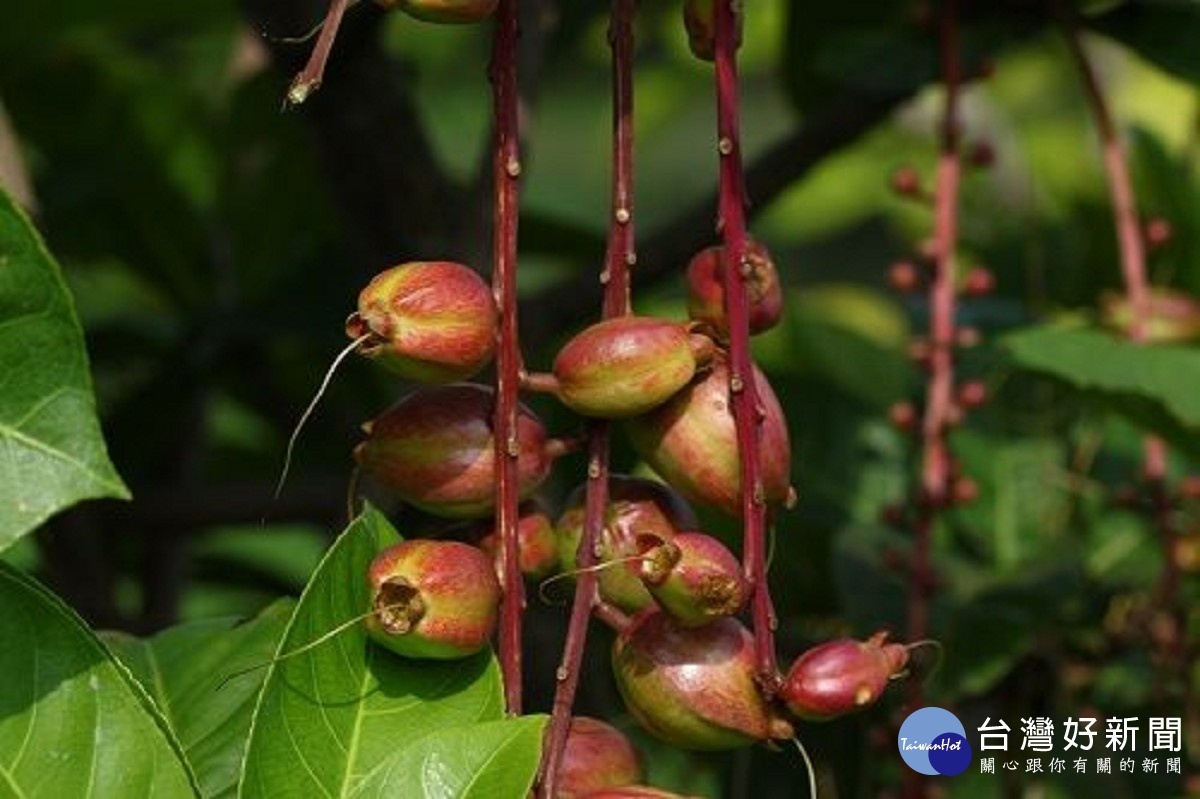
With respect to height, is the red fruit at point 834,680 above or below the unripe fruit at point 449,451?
below

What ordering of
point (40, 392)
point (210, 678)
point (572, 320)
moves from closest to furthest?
point (40, 392)
point (210, 678)
point (572, 320)

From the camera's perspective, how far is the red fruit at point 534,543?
665mm

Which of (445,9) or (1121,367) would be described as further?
(1121,367)

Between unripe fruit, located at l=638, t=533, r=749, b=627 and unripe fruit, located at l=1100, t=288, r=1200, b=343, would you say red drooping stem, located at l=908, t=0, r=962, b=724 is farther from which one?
unripe fruit, located at l=638, t=533, r=749, b=627

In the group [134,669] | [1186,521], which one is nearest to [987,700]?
[1186,521]

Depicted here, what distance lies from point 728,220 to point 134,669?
0.26m

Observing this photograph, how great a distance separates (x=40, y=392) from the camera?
0.60 meters

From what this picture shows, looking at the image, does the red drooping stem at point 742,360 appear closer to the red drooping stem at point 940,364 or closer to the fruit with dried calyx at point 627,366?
the fruit with dried calyx at point 627,366

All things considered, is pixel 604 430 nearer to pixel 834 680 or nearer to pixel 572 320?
pixel 834 680

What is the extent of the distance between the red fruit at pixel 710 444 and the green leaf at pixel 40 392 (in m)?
0.16

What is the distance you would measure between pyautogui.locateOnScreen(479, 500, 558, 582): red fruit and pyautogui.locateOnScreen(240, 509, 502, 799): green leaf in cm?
3

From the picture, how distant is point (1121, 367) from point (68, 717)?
0.54 metres

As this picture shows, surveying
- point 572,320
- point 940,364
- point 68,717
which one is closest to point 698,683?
point 68,717

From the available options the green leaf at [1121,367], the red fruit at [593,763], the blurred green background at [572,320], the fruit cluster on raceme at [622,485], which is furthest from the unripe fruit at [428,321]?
the green leaf at [1121,367]
